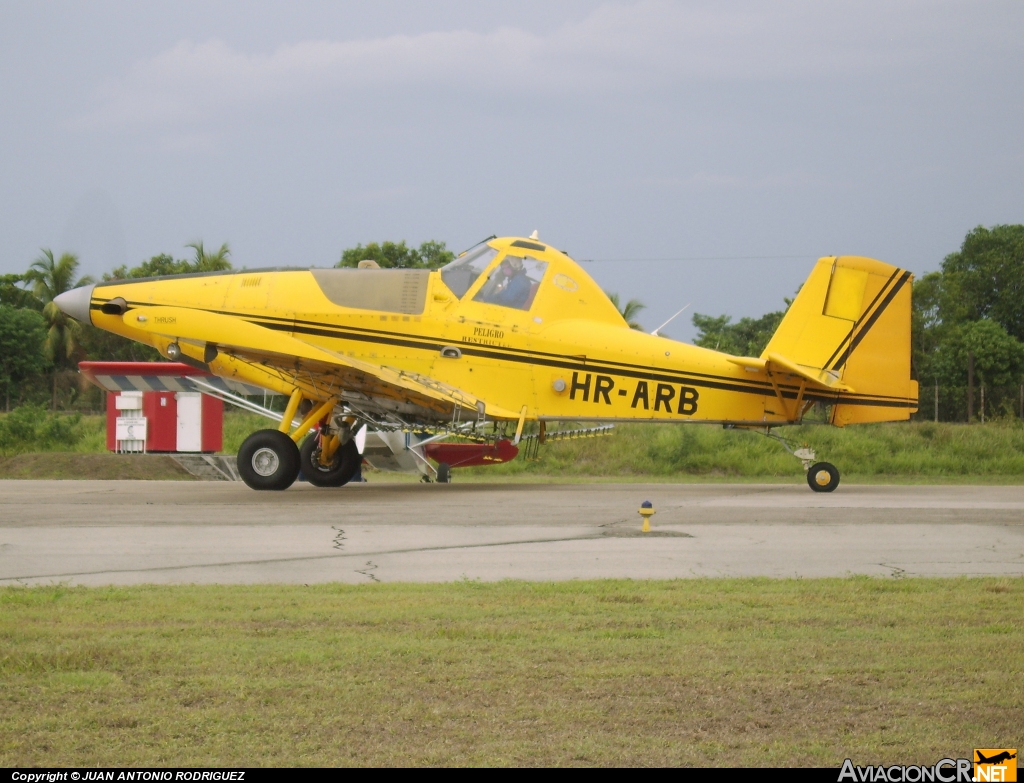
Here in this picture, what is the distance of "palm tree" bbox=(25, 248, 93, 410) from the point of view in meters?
45.4

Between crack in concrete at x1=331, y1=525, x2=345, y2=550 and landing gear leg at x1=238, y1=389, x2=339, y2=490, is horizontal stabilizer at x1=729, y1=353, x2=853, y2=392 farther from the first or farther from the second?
crack in concrete at x1=331, y1=525, x2=345, y2=550

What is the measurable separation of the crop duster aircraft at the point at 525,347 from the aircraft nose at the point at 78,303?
0.02 m

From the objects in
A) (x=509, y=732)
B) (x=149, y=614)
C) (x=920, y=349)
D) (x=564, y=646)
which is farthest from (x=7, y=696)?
(x=920, y=349)

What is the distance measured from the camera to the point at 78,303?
16266 millimetres

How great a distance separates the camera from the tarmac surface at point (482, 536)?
28.5 ft

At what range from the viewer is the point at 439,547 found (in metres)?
9.84

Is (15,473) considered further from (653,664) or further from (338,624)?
(653,664)

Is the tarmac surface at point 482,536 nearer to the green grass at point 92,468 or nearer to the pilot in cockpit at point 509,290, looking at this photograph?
the pilot in cockpit at point 509,290

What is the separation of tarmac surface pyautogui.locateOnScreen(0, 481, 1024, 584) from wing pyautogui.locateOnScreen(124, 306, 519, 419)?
1552 millimetres

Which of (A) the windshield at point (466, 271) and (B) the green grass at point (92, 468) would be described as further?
(B) the green grass at point (92, 468)

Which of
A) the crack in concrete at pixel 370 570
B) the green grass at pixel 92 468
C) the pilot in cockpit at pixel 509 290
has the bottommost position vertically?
the green grass at pixel 92 468

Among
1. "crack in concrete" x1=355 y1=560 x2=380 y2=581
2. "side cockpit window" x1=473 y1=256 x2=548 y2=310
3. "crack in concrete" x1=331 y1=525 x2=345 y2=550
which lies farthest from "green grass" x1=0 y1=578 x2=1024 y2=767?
"side cockpit window" x1=473 y1=256 x2=548 y2=310

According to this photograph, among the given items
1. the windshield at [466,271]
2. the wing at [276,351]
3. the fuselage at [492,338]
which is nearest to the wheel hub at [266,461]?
the wing at [276,351]

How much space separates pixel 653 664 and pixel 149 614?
318cm
